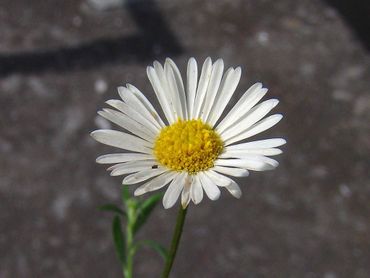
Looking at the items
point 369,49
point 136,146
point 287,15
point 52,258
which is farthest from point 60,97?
point 136,146

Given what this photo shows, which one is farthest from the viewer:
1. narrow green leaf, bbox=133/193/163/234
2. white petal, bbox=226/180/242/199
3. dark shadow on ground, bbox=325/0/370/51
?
dark shadow on ground, bbox=325/0/370/51

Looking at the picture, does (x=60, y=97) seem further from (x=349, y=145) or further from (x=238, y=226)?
(x=349, y=145)

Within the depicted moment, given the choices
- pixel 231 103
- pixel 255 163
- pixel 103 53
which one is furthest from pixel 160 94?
pixel 103 53

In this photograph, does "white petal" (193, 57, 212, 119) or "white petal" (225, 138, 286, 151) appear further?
"white petal" (193, 57, 212, 119)

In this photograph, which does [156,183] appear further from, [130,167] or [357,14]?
[357,14]

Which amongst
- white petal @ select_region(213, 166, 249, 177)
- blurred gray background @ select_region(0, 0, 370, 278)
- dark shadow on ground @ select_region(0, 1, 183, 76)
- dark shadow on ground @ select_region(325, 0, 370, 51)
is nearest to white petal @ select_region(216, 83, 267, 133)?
white petal @ select_region(213, 166, 249, 177)

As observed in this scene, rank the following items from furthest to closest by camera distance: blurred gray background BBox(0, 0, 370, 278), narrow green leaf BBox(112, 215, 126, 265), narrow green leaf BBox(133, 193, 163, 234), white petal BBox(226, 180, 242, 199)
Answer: blurred gray background BBox(0, 0, 370, 278)
narrow green leaf BBox(133, 193, 163, 234)
narrow green leaf BBox(112, 215, 126, 265)
white petal BBox(226, 180, 242, 199)

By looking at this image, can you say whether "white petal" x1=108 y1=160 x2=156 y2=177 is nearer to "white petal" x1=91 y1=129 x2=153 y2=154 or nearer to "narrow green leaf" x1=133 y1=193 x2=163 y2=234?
"white petal" x1=91 y1=129 x2=153 y2=154
